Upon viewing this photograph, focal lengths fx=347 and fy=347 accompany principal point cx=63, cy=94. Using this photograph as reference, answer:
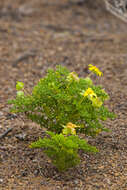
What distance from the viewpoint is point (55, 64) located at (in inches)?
222

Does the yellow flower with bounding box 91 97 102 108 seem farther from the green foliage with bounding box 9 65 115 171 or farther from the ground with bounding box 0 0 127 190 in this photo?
the ground with bounding box 0 0 127 190

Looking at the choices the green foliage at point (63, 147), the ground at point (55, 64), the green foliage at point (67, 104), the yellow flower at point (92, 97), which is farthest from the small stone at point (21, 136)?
the yellow flower at point (92, 97)

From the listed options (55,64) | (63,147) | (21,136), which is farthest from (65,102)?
(55,64)

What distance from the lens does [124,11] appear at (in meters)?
4.78

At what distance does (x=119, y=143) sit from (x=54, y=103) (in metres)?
0.78

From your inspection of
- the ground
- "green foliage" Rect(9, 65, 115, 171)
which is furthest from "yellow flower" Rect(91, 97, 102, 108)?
the ground

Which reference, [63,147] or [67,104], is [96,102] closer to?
[67,104]

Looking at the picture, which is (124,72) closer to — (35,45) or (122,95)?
(122,95)

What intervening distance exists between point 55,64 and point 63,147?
3368 millimetres

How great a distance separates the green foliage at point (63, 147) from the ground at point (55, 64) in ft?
0.53

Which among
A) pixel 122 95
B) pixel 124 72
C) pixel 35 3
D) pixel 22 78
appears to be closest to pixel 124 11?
pixel 124 72

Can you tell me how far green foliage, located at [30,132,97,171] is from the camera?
2.36 metres

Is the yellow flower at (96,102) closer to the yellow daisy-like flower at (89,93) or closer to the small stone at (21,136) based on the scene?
the yellow daisy-like flower at (89,93)

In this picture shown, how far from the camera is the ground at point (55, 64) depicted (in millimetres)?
2604
